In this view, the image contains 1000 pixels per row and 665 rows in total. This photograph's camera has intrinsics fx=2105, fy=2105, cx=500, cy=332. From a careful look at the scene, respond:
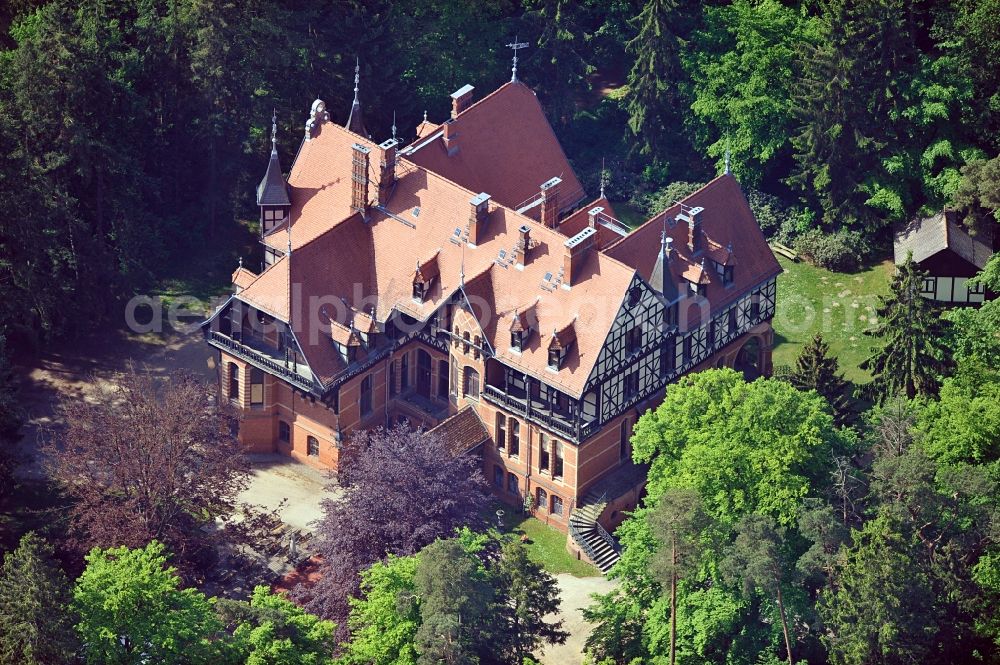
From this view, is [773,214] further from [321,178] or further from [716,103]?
[321,178]

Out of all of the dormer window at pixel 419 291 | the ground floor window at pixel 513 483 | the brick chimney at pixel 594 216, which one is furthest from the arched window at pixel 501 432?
Answer: the brick chimney at pixel 594 216

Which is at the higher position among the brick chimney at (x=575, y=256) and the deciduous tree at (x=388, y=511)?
the brick chimney at (x=575, y=256)

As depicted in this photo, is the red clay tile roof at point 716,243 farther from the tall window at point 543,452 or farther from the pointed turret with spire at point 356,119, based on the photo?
the pointed turret with spire at point 356,119

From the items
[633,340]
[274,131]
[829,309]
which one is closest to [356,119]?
[274,131]

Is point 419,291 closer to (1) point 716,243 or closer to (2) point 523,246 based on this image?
(2) point 523,246

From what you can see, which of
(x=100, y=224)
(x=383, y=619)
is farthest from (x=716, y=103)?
(x=383, y=619)

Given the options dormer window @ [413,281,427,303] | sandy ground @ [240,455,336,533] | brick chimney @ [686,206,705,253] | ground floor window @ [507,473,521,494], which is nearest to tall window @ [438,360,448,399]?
dormer window @ [413,281,427,303]
